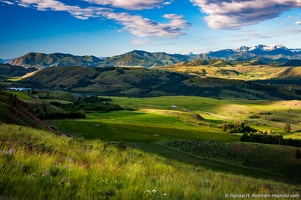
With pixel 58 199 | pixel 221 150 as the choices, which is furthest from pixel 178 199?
pixel 221 150

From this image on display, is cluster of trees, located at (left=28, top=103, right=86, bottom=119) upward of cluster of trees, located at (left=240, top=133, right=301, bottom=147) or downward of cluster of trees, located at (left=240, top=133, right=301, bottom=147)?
upward

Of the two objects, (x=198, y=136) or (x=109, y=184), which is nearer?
(x=109, y=184)

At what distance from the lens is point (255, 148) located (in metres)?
87.3

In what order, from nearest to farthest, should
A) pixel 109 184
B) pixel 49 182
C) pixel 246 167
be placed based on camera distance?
1. pixel 49 182
2. pixel 109 184
3. pixel 246 167

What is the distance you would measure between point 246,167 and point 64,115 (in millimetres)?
98461

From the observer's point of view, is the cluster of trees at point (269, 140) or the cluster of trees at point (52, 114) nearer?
the cluster of trees at point (52, 114)

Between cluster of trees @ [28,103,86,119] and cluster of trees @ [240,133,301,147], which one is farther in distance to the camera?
cluster of trees @ [240,133,301,147]

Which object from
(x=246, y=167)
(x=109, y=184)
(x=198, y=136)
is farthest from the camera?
(x=198, y=136)

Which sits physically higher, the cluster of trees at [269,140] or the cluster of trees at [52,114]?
the cluster of trees at [52,114]

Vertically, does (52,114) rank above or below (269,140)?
above

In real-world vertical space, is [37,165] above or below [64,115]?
above

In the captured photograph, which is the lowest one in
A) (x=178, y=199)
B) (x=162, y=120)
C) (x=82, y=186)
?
(x=162, y=120)

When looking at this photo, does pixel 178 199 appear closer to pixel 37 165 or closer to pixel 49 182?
pixel 49 182

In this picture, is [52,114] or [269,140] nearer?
[269,140]
